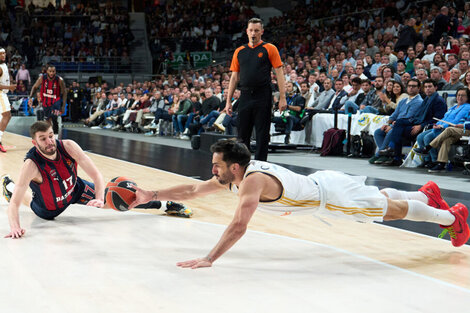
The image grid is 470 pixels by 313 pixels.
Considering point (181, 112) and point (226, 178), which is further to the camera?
point (181, 112)

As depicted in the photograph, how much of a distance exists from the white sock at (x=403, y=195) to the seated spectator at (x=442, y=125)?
146 inches

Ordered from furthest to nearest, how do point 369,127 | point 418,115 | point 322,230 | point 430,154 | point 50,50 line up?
point 50,50 → point 369,127 → point 418,115 → point 430,154 → point 322,230

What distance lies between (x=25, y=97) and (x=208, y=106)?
35.9 feet

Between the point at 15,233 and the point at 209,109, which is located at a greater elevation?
the point at 209,109

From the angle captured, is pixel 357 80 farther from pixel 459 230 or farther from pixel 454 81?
pixel 459 230

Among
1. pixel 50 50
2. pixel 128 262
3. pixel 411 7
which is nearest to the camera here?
pixel 128 262

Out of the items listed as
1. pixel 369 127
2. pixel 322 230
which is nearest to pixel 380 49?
pixel 369 127

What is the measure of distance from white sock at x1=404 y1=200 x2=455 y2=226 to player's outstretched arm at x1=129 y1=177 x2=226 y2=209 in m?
1.11

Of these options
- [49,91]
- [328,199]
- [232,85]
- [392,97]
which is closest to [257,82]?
[232,85]

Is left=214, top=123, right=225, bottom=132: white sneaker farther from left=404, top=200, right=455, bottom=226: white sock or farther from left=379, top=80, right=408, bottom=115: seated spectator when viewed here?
left=404, top=200, right=455, bottom=226: white sock

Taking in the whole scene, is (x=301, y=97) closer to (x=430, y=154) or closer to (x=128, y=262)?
(x=430, y=154)

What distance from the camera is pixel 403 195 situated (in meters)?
3.53

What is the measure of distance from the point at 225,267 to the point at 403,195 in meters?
1.22

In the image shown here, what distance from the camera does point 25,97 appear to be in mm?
20734
